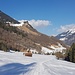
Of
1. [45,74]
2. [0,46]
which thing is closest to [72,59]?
[0,46]

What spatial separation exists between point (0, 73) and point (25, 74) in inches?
74.7

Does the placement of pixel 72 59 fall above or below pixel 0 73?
above

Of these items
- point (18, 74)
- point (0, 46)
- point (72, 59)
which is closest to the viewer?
point (18, 74)

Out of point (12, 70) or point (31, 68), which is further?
point (31, 68)

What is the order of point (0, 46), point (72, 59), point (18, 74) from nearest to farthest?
point (18, 74), point (72, 59), point (0, 46)

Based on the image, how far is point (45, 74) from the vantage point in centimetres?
1995

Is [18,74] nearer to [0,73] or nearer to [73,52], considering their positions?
[0,73]

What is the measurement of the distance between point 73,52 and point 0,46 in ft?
123

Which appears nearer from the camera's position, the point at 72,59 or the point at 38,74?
the point at 38,74

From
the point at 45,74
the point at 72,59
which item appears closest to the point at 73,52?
the point at 72,59

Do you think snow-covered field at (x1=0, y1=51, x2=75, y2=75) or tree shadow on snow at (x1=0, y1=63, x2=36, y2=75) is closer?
tree shadow on snow at (x1=0, y1=63, x2=36, y2=75)

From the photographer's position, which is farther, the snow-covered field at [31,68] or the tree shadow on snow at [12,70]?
the snow-covered field at [31,68]

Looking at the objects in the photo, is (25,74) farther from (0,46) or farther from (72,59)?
(0,46)

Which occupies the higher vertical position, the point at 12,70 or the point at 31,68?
the point at 31,68
